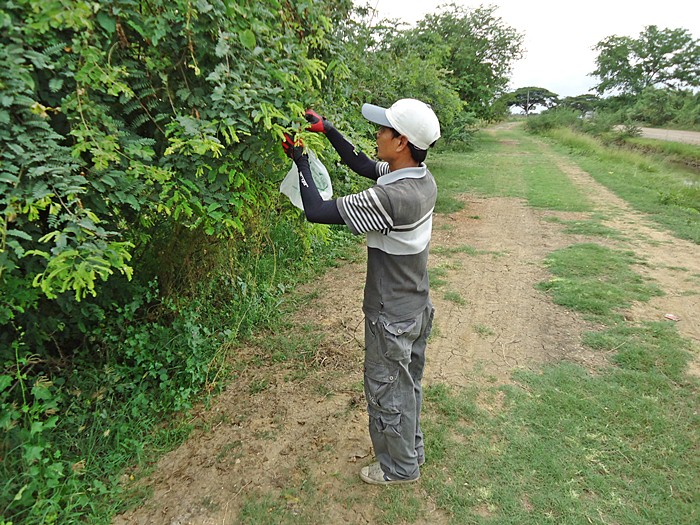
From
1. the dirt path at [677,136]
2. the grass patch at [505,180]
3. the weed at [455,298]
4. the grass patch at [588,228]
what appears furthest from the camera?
the dirt path at [677,136]

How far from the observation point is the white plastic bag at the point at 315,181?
2109 millimetres

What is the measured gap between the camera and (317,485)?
249 centimetres

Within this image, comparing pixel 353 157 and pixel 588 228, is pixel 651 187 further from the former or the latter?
pixel 353 157

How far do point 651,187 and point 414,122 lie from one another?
11.1 metres

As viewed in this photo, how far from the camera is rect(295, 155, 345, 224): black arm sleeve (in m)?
1.90

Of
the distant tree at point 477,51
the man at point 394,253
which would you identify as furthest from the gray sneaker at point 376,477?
the distant tree at point 477,51

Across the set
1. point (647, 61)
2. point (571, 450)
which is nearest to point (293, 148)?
point (571, 450)

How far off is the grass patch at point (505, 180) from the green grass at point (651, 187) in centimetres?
105

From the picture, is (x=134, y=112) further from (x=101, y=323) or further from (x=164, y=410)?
(x=164, y=410)

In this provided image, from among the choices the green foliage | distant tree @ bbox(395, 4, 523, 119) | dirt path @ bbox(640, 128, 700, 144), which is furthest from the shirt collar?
dirt path @ bbox(640, 128, 700, 144)

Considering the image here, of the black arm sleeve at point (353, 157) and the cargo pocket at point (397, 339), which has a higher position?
the black arm sleeve at point (353, 157)

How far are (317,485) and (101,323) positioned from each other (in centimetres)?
168

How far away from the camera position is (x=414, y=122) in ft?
6.39

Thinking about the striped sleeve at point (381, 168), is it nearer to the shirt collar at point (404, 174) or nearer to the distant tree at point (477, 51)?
the shirt collar at point (404, 174)
